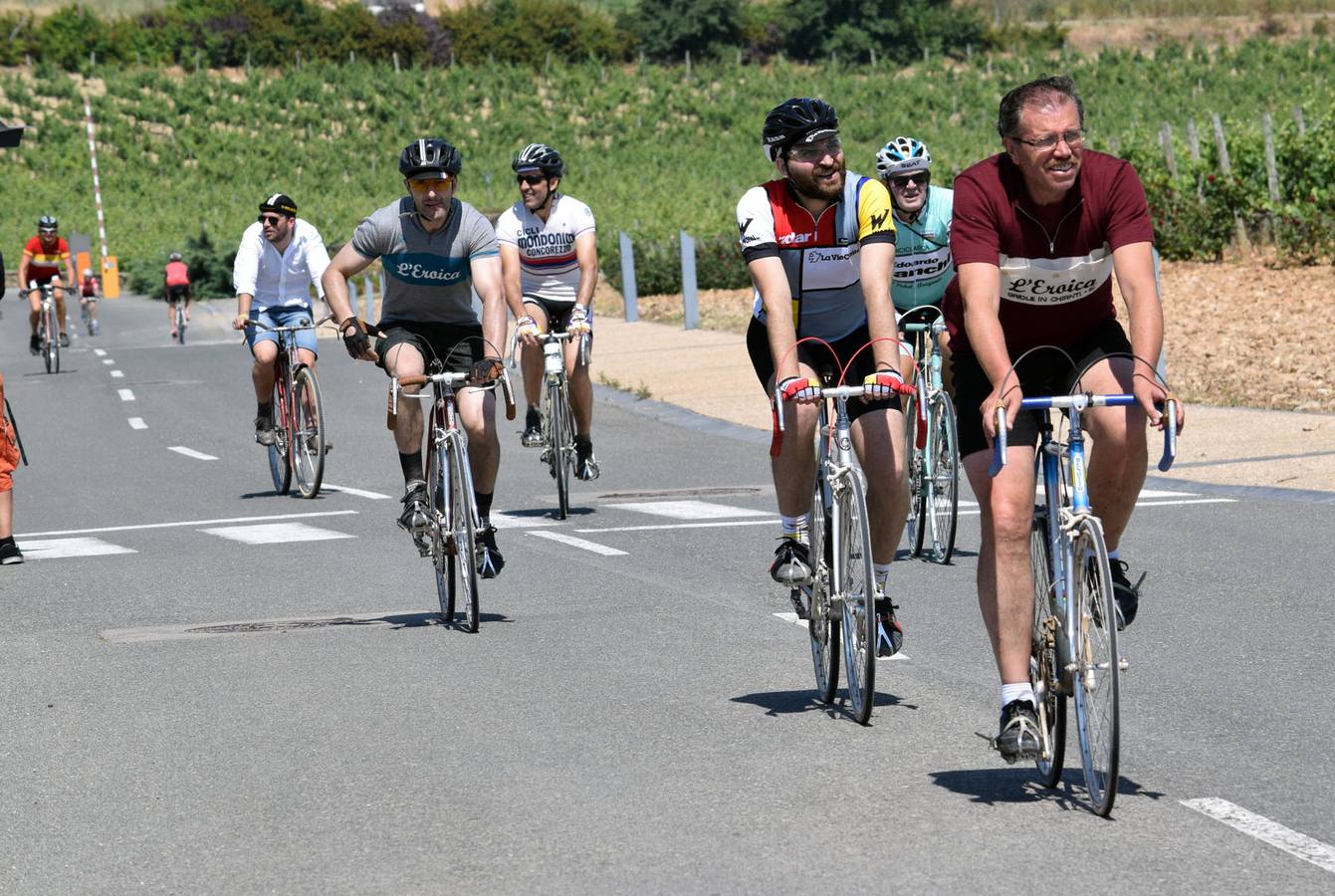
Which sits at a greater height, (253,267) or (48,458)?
(253,267)

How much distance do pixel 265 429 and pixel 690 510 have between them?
3477 millimetres

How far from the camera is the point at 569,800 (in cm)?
565

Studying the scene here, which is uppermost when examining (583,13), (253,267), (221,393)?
(583,13)

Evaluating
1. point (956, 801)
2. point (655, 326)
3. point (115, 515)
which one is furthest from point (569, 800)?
point (655, 326)

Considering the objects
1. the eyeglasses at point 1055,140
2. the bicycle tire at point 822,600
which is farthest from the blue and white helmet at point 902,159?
the eyeglasses at point 1055,140

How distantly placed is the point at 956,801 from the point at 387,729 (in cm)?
199

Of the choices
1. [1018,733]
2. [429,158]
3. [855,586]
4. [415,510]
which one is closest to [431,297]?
[429,158]

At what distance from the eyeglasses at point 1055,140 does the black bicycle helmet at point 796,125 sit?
1.41 meters

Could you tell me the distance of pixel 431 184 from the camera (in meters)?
9.24

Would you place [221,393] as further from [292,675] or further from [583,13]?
[583,13]

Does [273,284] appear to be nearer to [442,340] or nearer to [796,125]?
[442,340]

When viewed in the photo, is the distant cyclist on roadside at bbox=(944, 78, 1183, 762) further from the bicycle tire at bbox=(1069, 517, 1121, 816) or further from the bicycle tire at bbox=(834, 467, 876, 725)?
the bicycle tire at bbox=(834, 467, 876, 725)

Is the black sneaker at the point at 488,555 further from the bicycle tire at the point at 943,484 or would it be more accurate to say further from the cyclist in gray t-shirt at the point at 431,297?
the bicycle tire at the point at 943,484

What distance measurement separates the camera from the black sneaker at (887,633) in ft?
21.1
